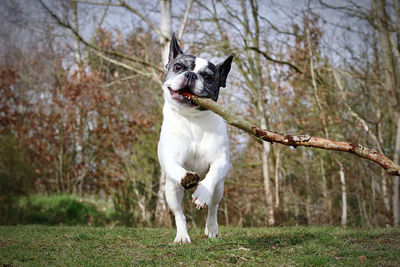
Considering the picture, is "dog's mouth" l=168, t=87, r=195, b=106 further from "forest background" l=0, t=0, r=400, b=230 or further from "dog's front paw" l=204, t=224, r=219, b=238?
"forest background" l=0, t=0, r=400, b=230

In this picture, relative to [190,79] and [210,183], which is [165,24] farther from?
[210,183]

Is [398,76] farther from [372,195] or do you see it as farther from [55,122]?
[55,122]

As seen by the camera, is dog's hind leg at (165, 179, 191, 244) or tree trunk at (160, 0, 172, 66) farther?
tree trunk at (160, 0, 172, 66)

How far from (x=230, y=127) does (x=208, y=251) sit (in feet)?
26.8

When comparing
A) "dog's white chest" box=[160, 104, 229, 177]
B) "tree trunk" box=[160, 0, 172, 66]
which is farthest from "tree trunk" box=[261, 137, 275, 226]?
"dog's white chest" box=[160, 104, 229, 177]

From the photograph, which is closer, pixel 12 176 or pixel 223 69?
pixel 223 69

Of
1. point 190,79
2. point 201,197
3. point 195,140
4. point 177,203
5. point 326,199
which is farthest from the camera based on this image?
point 326,199

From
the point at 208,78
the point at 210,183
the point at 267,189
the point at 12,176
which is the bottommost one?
the point at 210,183

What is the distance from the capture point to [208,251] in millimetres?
3869

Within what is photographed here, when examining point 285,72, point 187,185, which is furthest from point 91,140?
point 187,185

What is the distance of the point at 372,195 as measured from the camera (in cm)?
919

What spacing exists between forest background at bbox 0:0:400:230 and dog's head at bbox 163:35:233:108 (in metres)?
5.09

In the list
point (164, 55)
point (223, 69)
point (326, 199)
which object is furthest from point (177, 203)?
point (326, 199)

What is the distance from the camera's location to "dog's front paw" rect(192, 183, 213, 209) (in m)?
3.65
